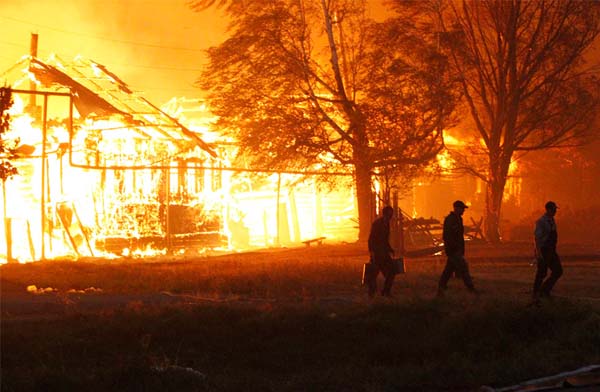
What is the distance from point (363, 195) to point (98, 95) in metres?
9.63

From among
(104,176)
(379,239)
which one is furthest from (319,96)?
(379,239)

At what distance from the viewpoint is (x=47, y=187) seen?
26.5 m

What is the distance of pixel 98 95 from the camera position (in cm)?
2781

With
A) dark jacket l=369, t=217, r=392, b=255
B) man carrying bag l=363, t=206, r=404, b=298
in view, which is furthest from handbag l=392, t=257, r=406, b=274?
dark jacket l=369, t=217, r=392, b=255

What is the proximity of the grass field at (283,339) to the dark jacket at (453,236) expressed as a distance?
0.79 meters

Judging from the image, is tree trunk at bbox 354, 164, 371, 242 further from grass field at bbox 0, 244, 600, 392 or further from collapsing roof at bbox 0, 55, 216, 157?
grass field at bbox 0, 244, 600, 392

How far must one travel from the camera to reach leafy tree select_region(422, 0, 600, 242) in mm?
31812

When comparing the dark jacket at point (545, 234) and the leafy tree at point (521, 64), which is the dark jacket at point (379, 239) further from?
the leafy tree at point (521, 64)

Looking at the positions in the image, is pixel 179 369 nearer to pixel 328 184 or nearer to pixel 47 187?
pixel 47 187

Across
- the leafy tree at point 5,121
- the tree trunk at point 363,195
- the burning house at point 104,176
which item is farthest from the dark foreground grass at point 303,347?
the tree trunk at point 363,195

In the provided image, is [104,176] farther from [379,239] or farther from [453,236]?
[453,236]

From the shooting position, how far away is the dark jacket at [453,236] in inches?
645

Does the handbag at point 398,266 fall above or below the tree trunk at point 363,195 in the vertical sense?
below

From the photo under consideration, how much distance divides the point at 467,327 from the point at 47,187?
648 inches
